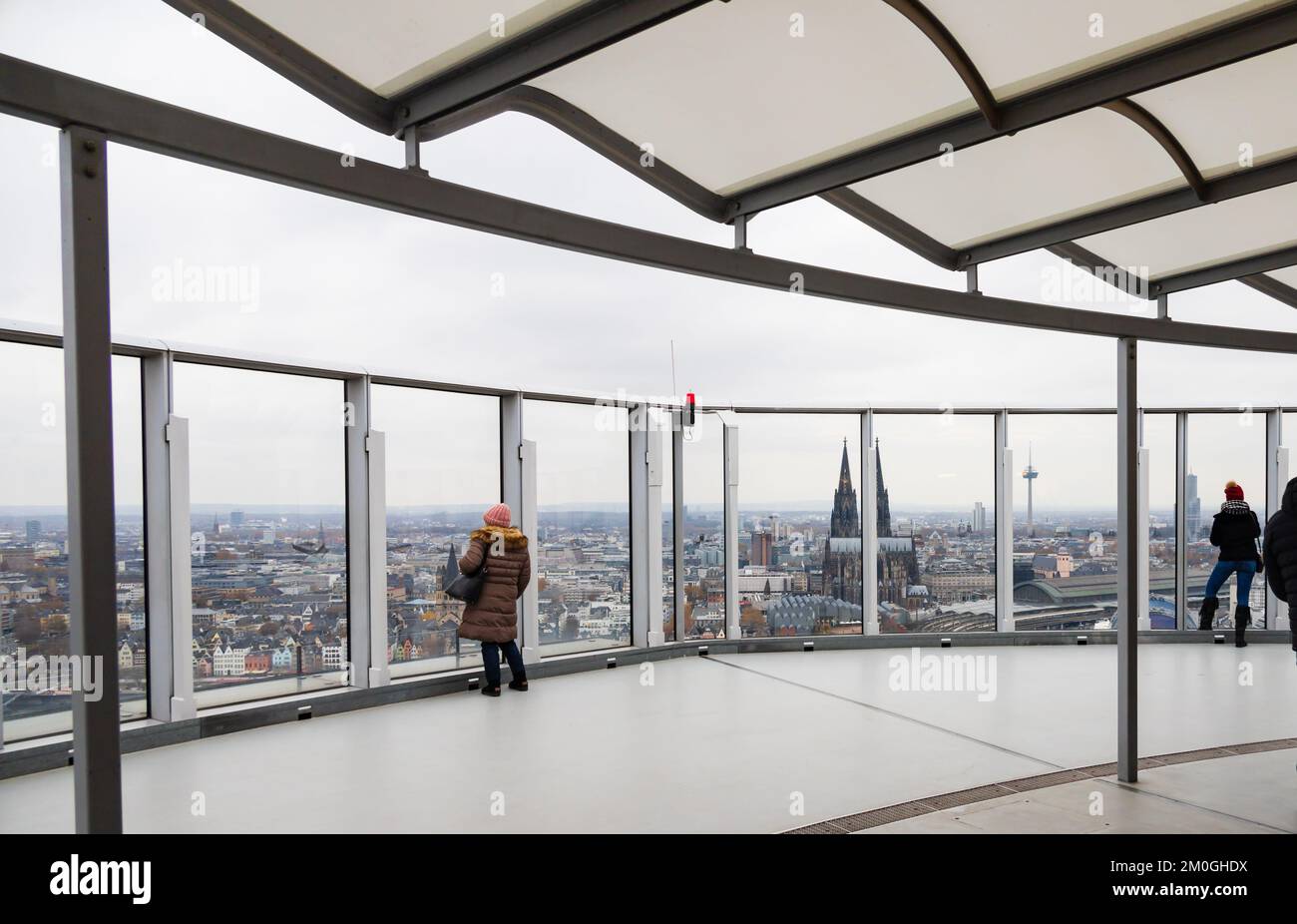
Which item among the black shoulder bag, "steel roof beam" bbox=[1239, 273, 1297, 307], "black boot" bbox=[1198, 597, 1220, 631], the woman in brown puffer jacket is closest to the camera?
"steel roof beam" bbox=[1239, 273, 1297, 307]

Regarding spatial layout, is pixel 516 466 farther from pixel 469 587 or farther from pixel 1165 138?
pixel 1165 138

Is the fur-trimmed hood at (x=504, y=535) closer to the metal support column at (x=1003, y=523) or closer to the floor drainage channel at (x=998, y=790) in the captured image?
the floor drainage channel at (x=998, y=790)

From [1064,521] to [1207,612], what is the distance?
172 cm

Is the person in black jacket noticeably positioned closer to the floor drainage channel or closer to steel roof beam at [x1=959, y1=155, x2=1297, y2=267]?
the floor drainage channel

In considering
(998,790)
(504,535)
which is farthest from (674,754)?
(504,535)

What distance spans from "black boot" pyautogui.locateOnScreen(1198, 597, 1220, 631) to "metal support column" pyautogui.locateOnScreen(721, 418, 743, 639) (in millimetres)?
4942

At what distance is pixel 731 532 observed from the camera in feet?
31.4

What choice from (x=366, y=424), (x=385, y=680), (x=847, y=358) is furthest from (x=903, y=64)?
(x=847, y=358)

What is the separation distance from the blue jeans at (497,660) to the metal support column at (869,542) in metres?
4.07

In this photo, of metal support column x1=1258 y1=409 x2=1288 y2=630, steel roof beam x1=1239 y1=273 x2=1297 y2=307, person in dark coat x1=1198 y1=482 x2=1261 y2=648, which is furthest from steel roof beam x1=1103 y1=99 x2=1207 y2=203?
metal support column x1=1258 y1=409 x2=1288 y2=630

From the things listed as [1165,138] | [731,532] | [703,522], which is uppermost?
[1165,138]

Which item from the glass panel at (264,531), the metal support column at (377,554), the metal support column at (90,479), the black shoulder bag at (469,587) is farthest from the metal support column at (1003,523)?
the metal support column at (90,479)

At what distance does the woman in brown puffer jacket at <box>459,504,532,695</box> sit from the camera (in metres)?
7.38
